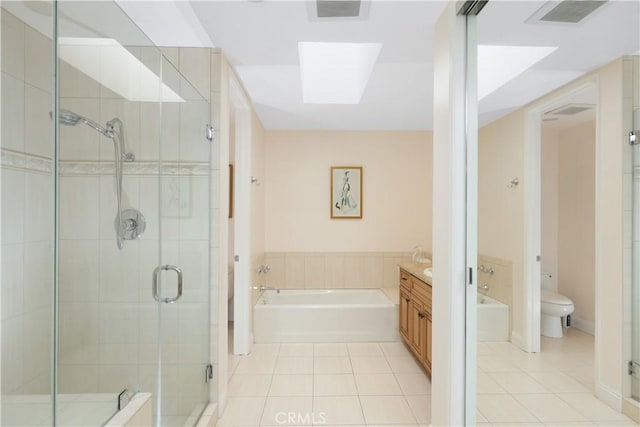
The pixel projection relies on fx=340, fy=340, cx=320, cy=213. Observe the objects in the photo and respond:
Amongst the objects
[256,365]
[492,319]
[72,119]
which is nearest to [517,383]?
[492,319]

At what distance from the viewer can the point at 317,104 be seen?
10.9ft

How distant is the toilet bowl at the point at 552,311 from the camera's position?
1113 millimetres

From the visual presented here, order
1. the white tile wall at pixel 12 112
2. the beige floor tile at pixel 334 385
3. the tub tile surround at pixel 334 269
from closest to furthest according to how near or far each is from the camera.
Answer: the white tile wall at pixel 12 112 < the beige floor tile at pixel 334 385 < the tub tile surround at pixel 334 269

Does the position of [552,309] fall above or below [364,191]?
below

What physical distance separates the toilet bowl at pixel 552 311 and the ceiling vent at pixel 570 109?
0.59 meters

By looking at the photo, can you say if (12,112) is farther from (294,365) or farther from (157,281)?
(294,365)

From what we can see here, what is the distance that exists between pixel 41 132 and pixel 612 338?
5.61ft

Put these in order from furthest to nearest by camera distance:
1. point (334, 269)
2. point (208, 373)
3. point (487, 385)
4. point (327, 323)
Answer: point (334, 269), point (327, 323), point (208, 373), point (487, 385)

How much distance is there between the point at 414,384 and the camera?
2627 millimetres

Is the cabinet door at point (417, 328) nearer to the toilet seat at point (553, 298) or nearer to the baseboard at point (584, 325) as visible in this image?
the toilet seat at point (553, 298)

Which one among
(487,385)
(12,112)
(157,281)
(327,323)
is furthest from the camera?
(327,323)

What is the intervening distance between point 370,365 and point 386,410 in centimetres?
71

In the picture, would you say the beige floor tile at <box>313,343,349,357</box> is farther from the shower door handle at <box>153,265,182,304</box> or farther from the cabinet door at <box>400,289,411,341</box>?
the shower door handle at <box>153,265,182,304</box>

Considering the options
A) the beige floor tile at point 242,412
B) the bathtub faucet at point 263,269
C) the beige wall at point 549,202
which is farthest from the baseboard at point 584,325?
the bathtub faucet at point 263,269
